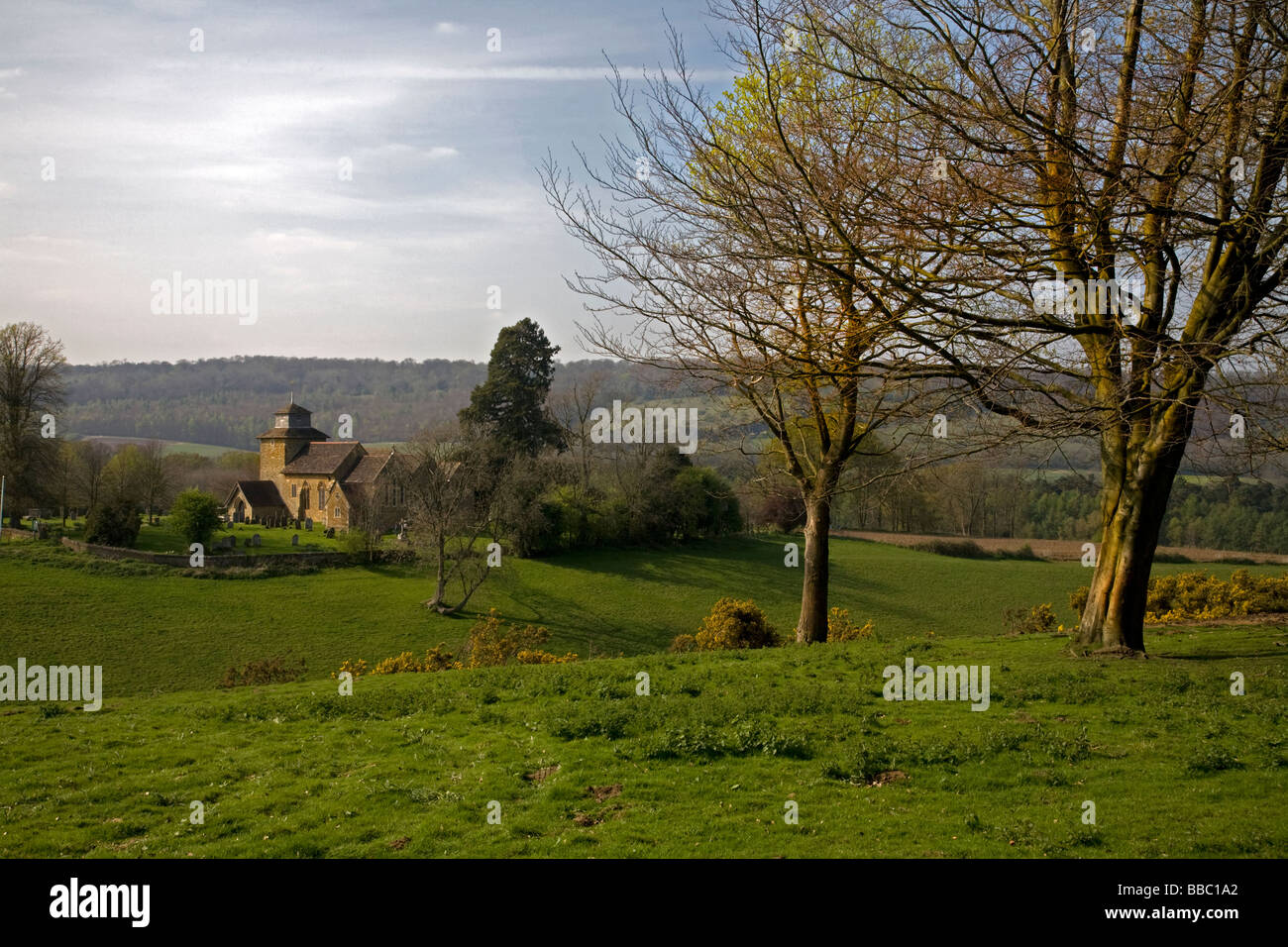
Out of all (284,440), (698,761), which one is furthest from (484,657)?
(284,440)

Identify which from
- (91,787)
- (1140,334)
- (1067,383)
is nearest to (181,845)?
(91,787)

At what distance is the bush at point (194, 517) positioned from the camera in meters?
45.4

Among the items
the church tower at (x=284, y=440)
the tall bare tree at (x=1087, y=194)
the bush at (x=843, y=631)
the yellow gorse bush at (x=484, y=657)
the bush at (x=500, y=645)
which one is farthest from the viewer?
the church tower at (x=284, y=440)

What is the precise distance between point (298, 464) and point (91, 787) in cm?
6137

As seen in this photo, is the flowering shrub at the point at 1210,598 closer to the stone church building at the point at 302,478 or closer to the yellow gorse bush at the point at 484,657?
the yellow gorse bush at the point at 484,657

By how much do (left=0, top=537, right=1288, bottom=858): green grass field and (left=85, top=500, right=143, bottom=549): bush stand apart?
33.1 metres

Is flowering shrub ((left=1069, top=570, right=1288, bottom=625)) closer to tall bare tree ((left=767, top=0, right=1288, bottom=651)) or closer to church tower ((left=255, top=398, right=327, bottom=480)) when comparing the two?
tall bare tree ((left=767, top=0, right=1288, bottom=651))

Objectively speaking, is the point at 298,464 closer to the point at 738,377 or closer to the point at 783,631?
the point at 783,631

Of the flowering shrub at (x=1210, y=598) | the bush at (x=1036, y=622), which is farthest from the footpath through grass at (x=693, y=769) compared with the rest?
the bush at (x=1036, y=622)

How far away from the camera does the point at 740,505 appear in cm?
5834

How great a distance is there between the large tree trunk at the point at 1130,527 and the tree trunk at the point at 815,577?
5211 mm

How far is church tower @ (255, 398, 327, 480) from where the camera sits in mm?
67000

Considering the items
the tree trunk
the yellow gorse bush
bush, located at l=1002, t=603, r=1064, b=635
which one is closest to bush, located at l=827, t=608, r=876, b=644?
the tree trunk

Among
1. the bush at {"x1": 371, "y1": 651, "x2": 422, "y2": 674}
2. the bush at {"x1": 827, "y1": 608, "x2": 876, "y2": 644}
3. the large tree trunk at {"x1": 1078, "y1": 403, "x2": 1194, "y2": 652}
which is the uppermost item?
the large tree trunk at {"x1": 1078, "y1": 403, "x2": 1194, "y2": 652}
